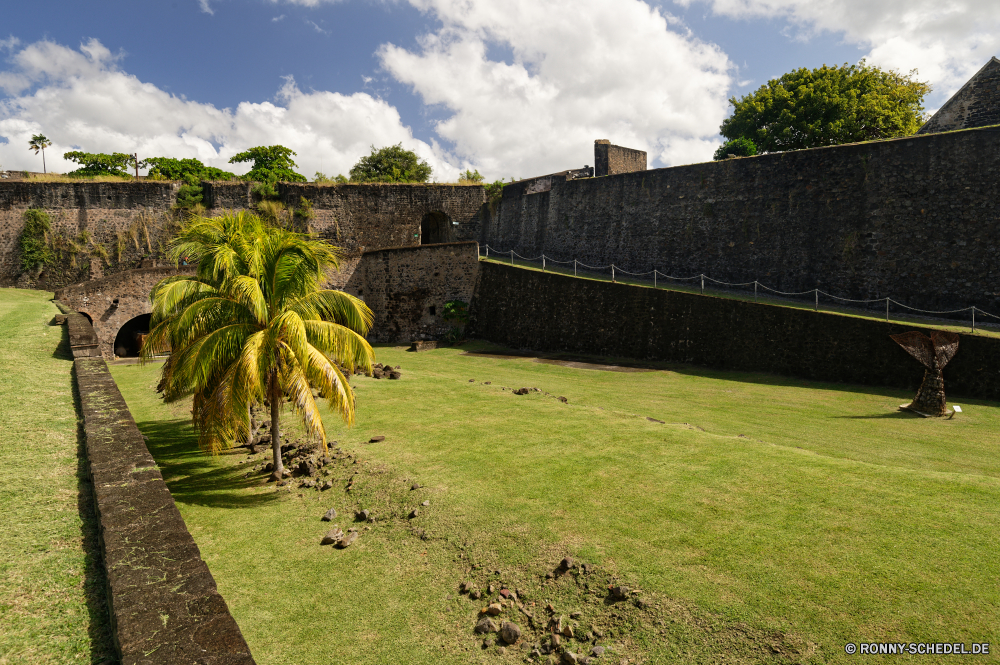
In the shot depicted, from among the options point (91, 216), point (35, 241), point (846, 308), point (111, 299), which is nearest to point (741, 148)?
point (846, 308)

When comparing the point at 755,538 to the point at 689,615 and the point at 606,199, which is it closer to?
the point at 689,615

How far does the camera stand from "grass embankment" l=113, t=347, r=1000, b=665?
4.14 metres

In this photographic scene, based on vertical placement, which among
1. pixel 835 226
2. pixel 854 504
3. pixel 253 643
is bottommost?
pixel 253 643

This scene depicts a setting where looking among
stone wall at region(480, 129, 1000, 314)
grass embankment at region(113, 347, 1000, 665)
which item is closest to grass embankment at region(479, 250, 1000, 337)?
stone wall at region(480, 129, 1000, 314)

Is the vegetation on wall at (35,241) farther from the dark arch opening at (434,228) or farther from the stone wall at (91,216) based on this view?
the dark arch opening at (434,228)

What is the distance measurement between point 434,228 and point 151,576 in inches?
1169

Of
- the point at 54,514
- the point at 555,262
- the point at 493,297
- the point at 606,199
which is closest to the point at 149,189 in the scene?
the point at 493,297

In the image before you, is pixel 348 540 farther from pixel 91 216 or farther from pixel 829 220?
pixel 91 216

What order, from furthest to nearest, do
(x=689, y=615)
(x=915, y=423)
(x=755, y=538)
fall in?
(x=915, y=423) < (x=755, y=538) < (x=689, y=615)

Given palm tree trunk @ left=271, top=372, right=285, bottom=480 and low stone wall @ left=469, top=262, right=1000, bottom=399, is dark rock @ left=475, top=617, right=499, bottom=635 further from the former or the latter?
low stone wall @ left=469, top=262, right=1000, bottom=399

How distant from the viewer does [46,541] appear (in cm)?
398

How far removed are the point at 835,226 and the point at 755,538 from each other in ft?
49.0

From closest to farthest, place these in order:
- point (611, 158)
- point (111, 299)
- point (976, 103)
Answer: point (976, 103) → point (111, 299) → point (611, 158)

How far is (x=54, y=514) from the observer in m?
4.37
